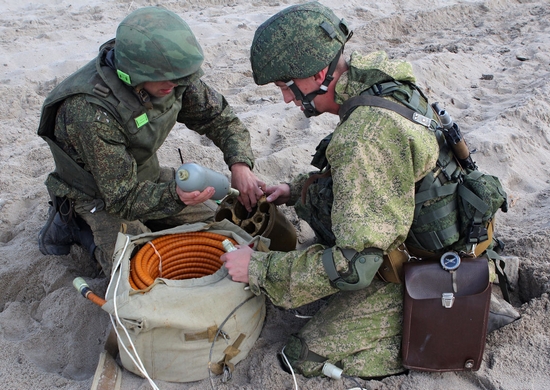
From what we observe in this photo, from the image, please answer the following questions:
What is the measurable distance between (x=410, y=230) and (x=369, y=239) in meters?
0.44

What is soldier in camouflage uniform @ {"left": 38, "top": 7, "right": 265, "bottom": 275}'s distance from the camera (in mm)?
3162

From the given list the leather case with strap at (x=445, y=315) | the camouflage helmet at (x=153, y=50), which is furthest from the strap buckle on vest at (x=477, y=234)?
the camouflage helmet at (x=153, y=50)

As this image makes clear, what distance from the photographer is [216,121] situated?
4.24 m

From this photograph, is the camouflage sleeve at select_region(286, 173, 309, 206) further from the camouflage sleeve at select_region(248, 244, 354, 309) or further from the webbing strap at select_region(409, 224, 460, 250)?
the webbing strap at select_region(409, 224, 460, 250)

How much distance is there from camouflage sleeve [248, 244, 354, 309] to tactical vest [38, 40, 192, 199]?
3.71 feet

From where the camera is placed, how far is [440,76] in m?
6.29

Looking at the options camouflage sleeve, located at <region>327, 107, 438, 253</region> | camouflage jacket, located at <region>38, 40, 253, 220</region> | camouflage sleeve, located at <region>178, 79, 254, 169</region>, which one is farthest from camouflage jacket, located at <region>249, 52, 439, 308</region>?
camouflage sleeve, located at <region>178, 79, 254, 169</region>

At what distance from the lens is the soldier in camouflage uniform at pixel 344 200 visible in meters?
2.67

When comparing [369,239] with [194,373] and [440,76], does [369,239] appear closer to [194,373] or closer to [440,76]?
[194,373]

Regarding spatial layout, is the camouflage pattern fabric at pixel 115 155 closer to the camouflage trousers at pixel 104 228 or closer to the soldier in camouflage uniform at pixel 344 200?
the camouflage trousers at pixel 104 228

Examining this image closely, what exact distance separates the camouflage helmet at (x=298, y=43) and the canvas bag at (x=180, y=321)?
114 centimetres

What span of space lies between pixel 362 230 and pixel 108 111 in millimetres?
1667

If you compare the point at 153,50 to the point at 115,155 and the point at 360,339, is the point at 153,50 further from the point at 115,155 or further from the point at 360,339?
the point at 360,339

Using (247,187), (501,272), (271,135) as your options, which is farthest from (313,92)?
(271,135)
